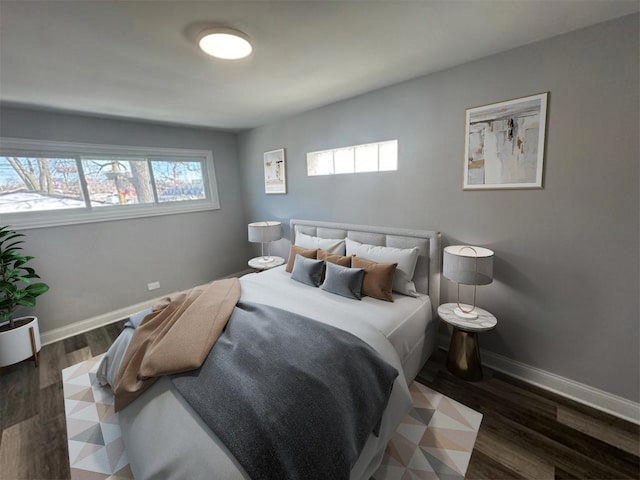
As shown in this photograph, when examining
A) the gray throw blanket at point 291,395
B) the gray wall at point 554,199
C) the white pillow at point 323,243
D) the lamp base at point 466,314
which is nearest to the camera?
the gray throw blanket at point 291,395

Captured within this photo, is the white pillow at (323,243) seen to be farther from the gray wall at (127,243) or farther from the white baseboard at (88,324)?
the white baseboard at (88,324)

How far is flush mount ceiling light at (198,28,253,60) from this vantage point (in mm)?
1517

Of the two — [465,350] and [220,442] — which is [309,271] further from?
[220,442]

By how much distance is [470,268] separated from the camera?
6.15 ft

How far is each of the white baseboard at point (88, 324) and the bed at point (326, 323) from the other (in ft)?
5.00

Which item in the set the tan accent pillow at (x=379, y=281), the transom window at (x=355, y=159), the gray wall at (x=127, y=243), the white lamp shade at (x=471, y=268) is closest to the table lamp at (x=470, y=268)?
the white lamp shade at (x=471, y=268)

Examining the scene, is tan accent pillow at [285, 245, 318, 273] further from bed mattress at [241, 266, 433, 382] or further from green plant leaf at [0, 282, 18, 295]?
green plant leaf at [0, 282, 18, 295]

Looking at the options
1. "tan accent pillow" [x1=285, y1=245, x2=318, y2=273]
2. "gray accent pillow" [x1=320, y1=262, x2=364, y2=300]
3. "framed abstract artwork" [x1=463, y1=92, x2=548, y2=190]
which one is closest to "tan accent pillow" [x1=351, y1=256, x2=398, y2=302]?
"gray accent pillow" [x1=320, y1=262, x2=364, y2=300]

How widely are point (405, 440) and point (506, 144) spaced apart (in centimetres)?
216

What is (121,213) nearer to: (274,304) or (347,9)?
(274,304)

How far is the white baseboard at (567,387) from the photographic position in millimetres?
1717

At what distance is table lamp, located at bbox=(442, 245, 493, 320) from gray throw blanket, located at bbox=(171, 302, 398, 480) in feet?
2.83

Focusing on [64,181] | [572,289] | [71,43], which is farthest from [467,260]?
[64,181]

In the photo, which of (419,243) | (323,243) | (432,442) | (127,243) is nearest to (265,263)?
(323,243)
